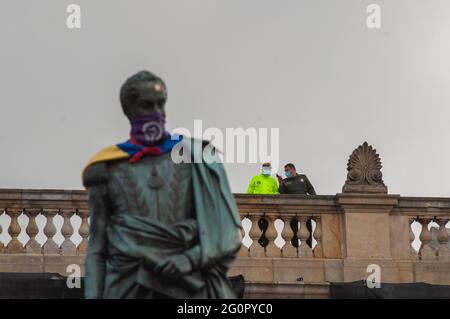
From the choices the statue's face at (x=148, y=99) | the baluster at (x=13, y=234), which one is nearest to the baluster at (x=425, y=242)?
the baluster at (x=13, y=234)

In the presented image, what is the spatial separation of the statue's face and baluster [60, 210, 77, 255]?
9.36 m

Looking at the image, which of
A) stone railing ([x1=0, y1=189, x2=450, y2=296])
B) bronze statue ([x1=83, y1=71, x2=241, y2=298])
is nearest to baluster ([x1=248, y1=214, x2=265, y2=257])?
stone railing ([x1=0, y1=189, x2=450, y2=296])

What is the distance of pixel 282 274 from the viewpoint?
17.8 m

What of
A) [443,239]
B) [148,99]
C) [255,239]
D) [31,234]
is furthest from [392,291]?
[148,99]

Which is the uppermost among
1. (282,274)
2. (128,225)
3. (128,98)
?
(128,98)

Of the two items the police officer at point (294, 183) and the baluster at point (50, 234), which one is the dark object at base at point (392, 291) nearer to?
the police officer at point (294, 183)

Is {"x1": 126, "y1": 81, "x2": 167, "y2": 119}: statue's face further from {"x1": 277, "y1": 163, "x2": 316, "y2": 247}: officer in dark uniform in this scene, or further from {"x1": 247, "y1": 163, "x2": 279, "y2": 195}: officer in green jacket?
{"x1": 277, "y1": 163, "x2": 316, "y2": 247}: officer in dark uniform

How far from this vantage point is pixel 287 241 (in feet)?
58.9

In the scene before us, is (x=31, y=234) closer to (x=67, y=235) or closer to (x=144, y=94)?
(x=67, y=235)

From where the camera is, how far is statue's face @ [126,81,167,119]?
26.9ft

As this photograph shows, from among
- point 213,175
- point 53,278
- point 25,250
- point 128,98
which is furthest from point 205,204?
point 25,250

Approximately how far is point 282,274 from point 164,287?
9962 millimetres

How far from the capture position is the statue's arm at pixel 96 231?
8141mm

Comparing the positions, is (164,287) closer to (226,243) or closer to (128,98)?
(226,243)
